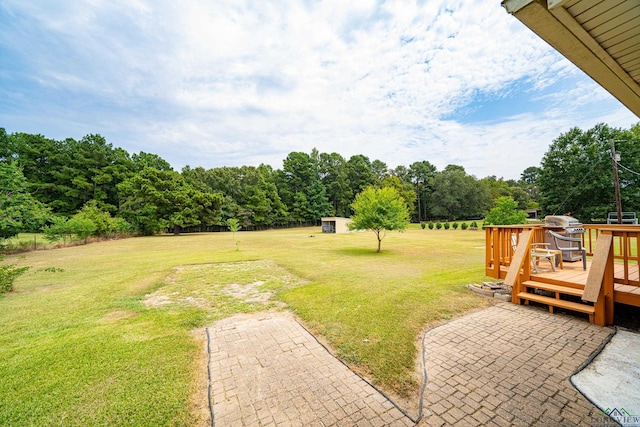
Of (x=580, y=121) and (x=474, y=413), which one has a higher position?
(x=580, y=121)

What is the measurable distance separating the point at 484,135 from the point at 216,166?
40.3 metres

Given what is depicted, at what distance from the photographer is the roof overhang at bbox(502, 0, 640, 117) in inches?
52.5

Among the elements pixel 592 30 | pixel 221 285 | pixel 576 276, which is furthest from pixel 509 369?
pixel 221 285

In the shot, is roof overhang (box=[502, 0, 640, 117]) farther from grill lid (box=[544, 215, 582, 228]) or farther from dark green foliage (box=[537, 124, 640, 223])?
dark green foliage (box=[537, 124, 640, 223])

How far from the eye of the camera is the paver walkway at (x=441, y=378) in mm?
1919

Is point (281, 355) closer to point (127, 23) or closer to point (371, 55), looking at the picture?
point (371, 55)

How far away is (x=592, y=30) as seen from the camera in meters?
1.51

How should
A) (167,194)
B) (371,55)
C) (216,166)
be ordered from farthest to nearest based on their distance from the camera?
1. (216,166)
2. (167,194)
3. (371,55)

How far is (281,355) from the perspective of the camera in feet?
9.66

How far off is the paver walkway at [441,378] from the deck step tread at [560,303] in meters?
0.19

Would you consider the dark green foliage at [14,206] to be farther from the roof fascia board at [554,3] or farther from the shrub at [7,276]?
the roof fascia board at [554,3]


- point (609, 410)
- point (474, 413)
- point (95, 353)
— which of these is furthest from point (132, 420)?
point (609, 410)

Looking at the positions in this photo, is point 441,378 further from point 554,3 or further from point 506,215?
point 506,215

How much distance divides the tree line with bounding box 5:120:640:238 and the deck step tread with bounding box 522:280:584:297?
18.1m
